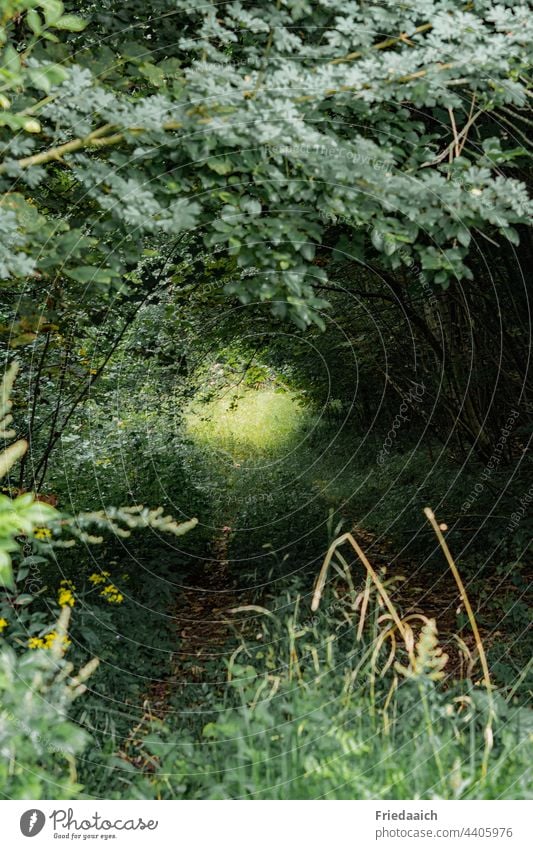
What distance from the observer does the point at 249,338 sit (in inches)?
305

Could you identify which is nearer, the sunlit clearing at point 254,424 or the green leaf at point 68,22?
the green leaf at point 68,22

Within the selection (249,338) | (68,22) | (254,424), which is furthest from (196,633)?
(254,424)

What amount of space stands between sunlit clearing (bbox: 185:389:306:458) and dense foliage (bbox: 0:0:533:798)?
292cm

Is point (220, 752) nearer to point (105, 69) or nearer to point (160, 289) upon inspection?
point (105, 69)

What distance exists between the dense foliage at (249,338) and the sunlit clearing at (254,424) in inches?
115

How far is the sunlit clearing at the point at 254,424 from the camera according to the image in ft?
34.5

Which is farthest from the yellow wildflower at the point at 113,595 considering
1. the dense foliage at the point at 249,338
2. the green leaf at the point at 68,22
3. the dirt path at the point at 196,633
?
the green leaf at the point at 68,22

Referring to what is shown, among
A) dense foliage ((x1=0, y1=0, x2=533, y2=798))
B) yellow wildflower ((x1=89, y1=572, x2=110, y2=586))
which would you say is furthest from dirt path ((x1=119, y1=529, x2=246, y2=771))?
yellow wildflower ((x1=89, y1=572, x2=110, y2=586))

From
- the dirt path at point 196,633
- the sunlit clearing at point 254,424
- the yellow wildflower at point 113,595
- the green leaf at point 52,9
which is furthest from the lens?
the sunlit clearing at point 254,424

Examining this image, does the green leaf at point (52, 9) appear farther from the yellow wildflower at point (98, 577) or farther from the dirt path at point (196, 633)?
the yellow wildflower at point (98, 577)

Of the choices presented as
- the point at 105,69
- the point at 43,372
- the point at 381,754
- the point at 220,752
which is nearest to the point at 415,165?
the point at 105,69

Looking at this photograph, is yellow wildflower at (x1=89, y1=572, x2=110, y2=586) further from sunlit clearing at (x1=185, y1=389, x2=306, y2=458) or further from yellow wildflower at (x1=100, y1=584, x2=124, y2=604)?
sunlit clearing at (x1=185, y1=389, x2=306, y2=458)

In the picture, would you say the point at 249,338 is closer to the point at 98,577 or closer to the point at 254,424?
the point at 98,577

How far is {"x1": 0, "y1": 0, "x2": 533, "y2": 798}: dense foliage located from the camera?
2.54m
